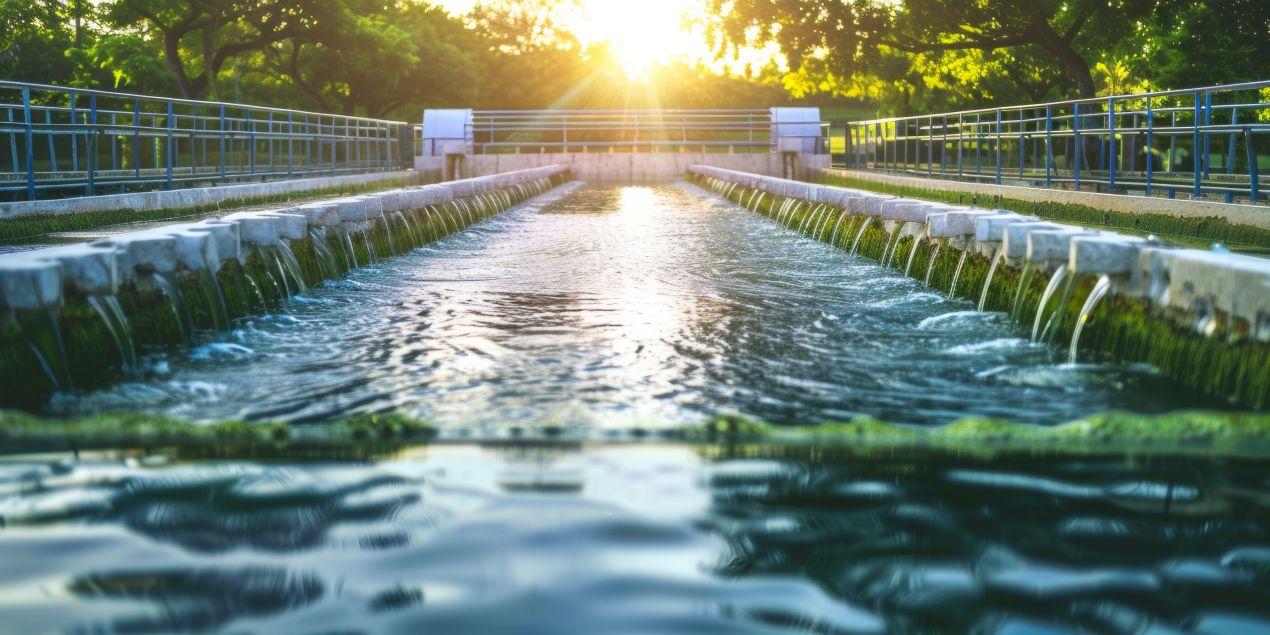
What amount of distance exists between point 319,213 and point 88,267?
15.2 feet

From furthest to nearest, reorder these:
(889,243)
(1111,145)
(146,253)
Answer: (1111,145) < (889,243) < (146,253)

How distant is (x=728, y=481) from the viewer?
3.88m

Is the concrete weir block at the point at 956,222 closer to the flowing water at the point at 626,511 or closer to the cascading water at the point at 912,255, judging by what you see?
the cascading water at the point at 912,255

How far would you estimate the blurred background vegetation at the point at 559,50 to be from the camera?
2939 centimetres

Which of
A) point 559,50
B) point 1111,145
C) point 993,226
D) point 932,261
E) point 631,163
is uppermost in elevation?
A: point 559,50

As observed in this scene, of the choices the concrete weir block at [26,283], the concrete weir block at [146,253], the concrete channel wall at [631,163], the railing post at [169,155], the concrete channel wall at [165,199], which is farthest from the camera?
the concrete channel wall at [631,163]

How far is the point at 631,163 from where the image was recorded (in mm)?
42188

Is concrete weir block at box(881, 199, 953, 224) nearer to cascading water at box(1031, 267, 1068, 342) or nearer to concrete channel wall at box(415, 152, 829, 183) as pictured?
cascading water at box(1031, 267, 1068, 342)

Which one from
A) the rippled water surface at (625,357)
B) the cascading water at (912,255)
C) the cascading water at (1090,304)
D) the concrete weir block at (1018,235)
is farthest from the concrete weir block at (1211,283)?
the cascading water at (912,255)

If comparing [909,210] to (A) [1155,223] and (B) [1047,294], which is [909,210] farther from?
(B) [1047,294]

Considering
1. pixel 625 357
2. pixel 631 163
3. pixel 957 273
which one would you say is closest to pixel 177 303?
pixel 625 357

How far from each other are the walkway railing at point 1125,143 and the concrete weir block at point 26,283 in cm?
859

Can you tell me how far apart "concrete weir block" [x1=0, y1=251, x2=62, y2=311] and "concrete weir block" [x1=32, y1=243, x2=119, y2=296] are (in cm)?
19

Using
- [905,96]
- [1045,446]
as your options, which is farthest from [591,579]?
[905,96]
